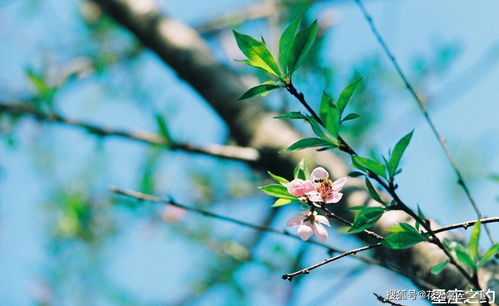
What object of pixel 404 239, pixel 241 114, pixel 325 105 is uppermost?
pixel 241 114

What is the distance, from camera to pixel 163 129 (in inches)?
40.4

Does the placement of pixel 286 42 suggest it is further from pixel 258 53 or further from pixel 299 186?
pixel 299 186

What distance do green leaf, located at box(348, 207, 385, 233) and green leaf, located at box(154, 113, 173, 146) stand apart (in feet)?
2.16

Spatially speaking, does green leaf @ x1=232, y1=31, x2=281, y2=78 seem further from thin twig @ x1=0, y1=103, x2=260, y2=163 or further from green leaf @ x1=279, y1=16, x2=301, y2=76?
thin twig @ x1=0, y1=103, x2=260, y2=163

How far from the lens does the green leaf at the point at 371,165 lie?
0.42 meters

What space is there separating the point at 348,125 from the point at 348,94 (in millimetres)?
919

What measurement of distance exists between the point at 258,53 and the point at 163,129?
58 centimetres

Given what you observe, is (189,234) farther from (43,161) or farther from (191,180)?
(43,161)

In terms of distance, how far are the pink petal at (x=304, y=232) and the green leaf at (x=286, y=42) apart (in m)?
0.16

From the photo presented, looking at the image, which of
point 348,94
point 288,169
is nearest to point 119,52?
point 288,169

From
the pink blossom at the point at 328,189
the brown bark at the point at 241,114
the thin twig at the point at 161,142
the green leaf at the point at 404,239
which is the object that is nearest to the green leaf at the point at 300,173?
the pink blossom at the point at 328,189

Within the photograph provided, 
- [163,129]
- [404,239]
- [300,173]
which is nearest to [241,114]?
[163,129]

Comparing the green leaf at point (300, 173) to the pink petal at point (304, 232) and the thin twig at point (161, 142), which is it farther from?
the thin twig at point (161, 142)

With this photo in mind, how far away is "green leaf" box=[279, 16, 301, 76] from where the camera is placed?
17.7 inches
